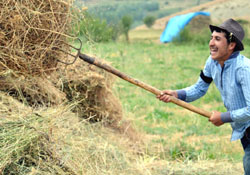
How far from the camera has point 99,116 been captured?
5.05 meters

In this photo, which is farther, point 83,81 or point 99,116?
point 99,116

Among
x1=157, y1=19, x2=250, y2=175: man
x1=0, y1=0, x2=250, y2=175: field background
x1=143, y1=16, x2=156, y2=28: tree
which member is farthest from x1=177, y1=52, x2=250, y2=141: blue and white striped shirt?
x1=143, y1=16, x2=156, y2=28: tree

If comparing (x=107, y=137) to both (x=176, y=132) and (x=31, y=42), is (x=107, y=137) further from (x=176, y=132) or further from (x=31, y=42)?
(x=31, y=42)

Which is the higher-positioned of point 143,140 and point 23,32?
point 23,32

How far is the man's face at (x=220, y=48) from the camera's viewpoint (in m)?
3.25

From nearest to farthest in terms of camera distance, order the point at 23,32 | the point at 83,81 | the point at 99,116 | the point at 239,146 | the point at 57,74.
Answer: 1. the point at 23,32
2. the point at 57,74
3. the point at 83,81
4. the point at 99,116
5. the point at 239,146

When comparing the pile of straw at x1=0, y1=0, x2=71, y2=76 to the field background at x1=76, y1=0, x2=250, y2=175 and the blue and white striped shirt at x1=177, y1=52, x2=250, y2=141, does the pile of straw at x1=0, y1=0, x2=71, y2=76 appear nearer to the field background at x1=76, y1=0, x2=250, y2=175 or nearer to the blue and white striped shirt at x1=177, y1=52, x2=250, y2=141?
Answer: the field background at x1=76, y1=0, x2=250, y2=175

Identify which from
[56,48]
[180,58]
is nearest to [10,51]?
[56,48]

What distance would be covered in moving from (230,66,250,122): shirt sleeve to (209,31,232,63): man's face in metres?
0.19

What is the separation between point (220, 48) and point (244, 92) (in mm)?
403

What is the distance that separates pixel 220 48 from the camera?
128 inches

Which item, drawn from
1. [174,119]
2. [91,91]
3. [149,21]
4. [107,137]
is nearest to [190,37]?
[174,119]

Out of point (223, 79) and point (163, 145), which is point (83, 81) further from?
point (223, 79)

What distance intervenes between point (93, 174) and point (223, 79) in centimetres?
135
